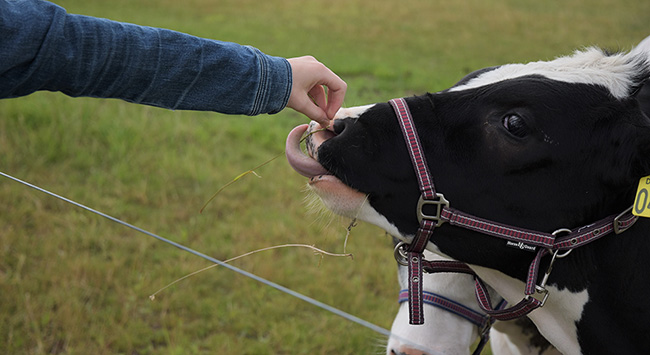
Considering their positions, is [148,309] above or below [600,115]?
below

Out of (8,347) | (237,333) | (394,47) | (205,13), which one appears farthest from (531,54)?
(8,347)

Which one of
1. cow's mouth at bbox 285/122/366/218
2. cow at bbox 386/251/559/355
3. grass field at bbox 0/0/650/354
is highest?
cow's mouth at bbox 285/122/366/218

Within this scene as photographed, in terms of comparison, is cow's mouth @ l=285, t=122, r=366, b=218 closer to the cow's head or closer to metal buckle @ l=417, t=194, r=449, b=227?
the cow's head

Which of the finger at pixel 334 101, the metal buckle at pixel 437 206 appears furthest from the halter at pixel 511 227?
the finger at pixel 334 101

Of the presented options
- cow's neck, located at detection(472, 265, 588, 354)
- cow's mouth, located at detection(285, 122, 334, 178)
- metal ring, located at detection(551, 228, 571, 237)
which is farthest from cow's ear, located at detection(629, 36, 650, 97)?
cow's mouth, located at detection(285, 122, 334, 178)

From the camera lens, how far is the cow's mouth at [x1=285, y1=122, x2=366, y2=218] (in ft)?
6.12

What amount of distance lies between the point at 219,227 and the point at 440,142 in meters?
3.46

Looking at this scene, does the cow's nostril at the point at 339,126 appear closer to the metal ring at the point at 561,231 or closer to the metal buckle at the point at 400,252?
the metal buckle at the point at 400,252

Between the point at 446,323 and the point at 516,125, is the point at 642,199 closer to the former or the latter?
the point at 516,125

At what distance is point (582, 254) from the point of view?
1.88 m

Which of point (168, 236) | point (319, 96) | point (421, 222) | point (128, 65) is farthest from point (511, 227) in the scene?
point (168, 236)

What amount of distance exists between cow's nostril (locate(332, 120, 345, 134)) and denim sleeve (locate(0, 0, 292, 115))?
173 mm

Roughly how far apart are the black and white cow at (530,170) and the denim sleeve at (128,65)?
233 millimetres

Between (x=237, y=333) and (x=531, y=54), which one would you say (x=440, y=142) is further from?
(x=531, y=54)
